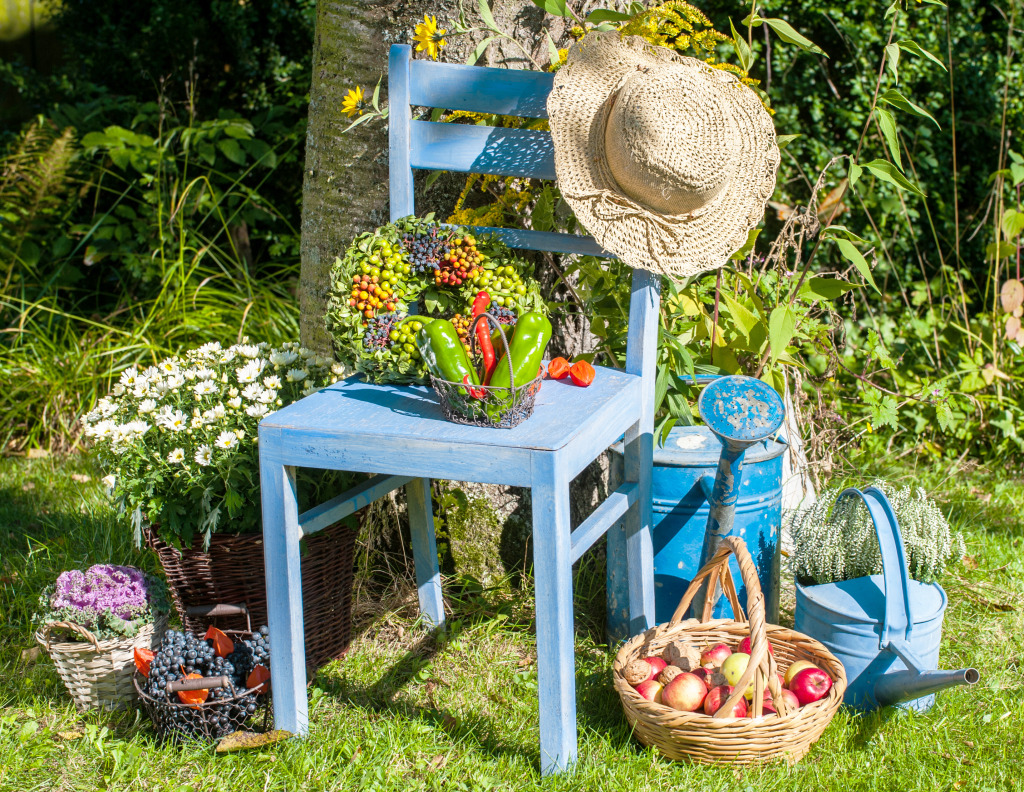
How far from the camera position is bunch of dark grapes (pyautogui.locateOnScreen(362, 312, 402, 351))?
203 cm

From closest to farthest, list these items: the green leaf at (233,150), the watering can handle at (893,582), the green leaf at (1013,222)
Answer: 1. the watering can handle at (893,582)
2. the green leaf at (1013,222)
3. the green leaf at (233,150)

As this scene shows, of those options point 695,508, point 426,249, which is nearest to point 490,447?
point 426,249

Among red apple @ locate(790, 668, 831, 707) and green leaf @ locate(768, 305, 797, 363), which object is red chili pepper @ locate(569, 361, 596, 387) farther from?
red apple @ locate(790, 668, 831, 707)

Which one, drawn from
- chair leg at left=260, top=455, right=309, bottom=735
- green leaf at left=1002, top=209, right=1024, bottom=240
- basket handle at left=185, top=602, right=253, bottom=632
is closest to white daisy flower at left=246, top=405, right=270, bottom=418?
chair leg at left=260, top=455, right=309, bottom=735

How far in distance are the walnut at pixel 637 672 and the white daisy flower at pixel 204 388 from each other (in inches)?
44.6

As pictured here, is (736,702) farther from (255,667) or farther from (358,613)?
(358,613)

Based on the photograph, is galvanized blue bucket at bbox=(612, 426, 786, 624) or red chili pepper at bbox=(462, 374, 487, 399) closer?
red chili pepper at bbox=(462, 374, 487, 399)

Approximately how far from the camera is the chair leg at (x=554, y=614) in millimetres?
1713

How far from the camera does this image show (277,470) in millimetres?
1885

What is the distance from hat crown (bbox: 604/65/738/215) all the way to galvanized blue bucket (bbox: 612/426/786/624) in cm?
58

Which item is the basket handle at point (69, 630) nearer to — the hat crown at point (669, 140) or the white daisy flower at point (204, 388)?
the white daisy flower at point (204, 388)

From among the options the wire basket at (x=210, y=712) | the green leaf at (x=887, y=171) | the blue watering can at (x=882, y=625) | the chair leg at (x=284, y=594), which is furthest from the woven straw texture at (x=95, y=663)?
the green leaf at (x=887, y=171)

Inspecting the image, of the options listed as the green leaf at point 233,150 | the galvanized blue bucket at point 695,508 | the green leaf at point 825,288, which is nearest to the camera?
the galvanized blue bucket at point 695,508

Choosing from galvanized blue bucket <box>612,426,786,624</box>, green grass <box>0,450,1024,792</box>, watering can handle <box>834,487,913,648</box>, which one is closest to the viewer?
green grass <box>0,450,1024,792</box>
